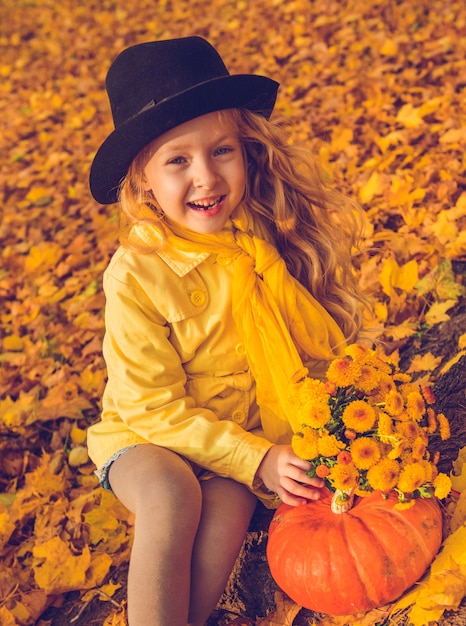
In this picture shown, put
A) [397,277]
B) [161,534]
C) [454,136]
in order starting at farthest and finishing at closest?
1. [454,136]
2. [397,277]
3. [161,534]

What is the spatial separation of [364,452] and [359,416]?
8cm

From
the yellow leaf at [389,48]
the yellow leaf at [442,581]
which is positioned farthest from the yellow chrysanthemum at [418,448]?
the yellow leaf at [389,48]

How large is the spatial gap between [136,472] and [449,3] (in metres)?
4.40

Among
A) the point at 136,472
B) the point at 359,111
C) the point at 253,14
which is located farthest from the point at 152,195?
the point at 253,14

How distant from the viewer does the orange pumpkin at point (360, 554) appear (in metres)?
1.56

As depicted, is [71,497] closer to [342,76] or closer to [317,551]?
[317,551]

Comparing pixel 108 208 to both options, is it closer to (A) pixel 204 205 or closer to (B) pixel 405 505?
(A) pixel 204 205

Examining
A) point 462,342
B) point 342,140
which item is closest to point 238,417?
point 462,342

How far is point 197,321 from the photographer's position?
2.05m

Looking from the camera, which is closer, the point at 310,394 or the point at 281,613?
the point at 310,394

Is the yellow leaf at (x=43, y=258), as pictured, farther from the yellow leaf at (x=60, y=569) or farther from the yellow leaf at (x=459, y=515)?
the yellow leaf at (x=459, y=515)

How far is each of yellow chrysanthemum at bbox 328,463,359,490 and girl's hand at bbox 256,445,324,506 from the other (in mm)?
186

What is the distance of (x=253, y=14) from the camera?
6.26 meters

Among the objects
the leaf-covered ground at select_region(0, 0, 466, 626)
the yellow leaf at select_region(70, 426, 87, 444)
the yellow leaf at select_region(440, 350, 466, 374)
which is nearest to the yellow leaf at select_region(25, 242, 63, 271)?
the leaf-covered ground at select_region(0, 0, 466, 626)
